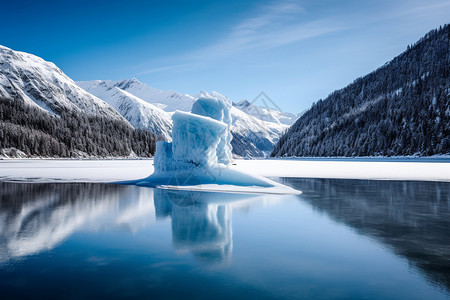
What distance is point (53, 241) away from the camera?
9.18 m

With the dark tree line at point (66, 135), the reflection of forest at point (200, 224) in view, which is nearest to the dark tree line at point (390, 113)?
the dark tree line at point (66, 135)

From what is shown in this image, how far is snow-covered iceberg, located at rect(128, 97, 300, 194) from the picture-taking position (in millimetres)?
22939

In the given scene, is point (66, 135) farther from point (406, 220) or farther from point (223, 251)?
point (406, 220)

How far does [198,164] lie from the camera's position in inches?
967

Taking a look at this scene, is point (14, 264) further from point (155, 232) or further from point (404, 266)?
point (404, 266)

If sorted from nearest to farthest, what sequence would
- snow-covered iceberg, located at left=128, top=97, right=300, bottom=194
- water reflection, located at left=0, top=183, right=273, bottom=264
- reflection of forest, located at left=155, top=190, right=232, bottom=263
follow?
reflection of forest, located at left=155, top=190, right=232, bottom=263 < water reflection, located at left=0, top=183, right=273, bottom=264 < snow-covered iceberg, located at left=128, top=97, right=300, bottom=194

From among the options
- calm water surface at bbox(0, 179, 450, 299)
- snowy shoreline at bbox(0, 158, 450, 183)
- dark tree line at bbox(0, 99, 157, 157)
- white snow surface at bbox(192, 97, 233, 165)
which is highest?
dark tree line at bbox(0, 99, 157, 157)

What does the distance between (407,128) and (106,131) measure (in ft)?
465

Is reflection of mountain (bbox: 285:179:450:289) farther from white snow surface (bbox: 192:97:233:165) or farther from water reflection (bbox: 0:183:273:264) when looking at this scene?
white snow surface (bbox: 192:97:233:165)

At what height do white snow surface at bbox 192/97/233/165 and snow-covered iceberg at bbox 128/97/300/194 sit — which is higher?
white snow surface at bbox 192/97/233/165

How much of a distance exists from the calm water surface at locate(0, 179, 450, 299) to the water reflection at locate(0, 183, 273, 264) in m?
0.05

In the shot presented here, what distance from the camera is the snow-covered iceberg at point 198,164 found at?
75.3 ft

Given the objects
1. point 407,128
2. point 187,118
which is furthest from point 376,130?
point 187,118

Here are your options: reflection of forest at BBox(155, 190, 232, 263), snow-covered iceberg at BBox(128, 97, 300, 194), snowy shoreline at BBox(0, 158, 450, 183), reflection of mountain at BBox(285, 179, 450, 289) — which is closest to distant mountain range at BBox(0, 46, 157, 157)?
snowy shoreline at BBox(0, 158, 450, 183)
